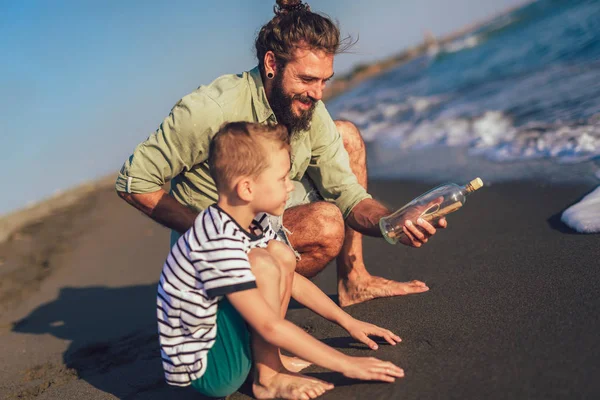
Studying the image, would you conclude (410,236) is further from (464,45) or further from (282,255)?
(464,45)

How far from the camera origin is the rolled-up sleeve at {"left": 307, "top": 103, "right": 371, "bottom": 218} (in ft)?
10.3

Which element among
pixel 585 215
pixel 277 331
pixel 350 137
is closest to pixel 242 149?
pixel 277 331

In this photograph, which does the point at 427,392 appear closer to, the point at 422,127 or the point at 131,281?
the point at 131,281

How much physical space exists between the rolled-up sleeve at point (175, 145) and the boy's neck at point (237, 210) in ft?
2.40

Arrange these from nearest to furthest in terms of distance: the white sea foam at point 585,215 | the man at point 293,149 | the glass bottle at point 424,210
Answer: the glass bottle at point 424,210 < the man at point 293,149 < the white sea foam at point 585,215

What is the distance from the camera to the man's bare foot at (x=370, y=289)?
10.2ft

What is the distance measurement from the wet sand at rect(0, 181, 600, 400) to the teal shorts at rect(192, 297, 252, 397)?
9.6 inches

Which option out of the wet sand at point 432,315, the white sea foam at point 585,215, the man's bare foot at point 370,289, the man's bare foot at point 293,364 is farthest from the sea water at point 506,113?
the man's bare foot at point 293,364

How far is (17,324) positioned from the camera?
164 inches

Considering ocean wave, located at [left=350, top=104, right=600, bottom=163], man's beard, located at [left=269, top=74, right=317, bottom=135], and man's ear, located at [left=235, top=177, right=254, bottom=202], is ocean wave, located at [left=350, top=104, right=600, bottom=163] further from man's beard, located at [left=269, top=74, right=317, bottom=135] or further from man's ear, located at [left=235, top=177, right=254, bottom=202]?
man's ear, located at [left=235, top=177, right=254, bottom=202]

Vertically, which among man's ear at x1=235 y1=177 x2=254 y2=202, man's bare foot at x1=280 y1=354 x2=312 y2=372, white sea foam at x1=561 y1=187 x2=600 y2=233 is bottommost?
white sea foam at x1=561 y1=187 x2=600 y2=233

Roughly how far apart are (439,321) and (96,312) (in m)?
2.56

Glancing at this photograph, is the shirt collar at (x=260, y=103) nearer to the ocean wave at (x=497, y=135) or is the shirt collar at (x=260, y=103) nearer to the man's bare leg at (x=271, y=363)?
the man's bare leg at (x=271, y=363)

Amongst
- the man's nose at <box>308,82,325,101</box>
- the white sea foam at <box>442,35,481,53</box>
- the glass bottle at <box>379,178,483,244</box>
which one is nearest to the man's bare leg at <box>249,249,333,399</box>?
the glass bottle at <box>379,178,483,244</box>
